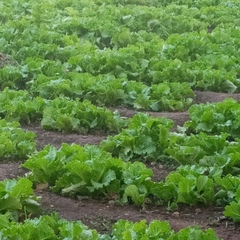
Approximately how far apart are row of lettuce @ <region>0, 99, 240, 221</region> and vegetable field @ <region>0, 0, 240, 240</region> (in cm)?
1

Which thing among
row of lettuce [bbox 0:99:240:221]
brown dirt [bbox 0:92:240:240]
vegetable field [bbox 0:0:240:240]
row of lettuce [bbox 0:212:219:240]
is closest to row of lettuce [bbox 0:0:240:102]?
vegetable field [bbox 0:0:240:240]

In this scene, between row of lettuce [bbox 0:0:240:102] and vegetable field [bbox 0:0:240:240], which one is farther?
row of lettuce [bbox 0:0:240:102]

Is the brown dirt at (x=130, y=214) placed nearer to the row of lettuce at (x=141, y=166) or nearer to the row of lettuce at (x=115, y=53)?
the row of lettuce at (x=141, y=166)

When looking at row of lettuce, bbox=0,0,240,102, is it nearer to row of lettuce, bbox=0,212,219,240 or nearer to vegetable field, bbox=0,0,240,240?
vegetable field, bbox=0,0,240,240

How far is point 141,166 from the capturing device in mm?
5977

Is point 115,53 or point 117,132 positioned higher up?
point 115,53

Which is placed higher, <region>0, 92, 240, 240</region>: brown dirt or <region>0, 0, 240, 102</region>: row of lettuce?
<region>0, 0, 240, 102</region>: row of lettuce

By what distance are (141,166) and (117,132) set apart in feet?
6.47

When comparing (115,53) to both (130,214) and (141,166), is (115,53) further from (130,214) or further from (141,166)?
(130,214)

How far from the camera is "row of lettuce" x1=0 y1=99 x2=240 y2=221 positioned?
18.9ft

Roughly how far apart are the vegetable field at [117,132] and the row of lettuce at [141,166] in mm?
12

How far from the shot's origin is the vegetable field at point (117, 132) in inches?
214

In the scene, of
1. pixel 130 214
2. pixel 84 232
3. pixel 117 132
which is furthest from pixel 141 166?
pixel 117 132

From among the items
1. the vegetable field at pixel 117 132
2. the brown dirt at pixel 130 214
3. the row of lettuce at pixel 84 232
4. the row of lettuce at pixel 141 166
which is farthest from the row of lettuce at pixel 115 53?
the row of lettuce at pixel 84 232
